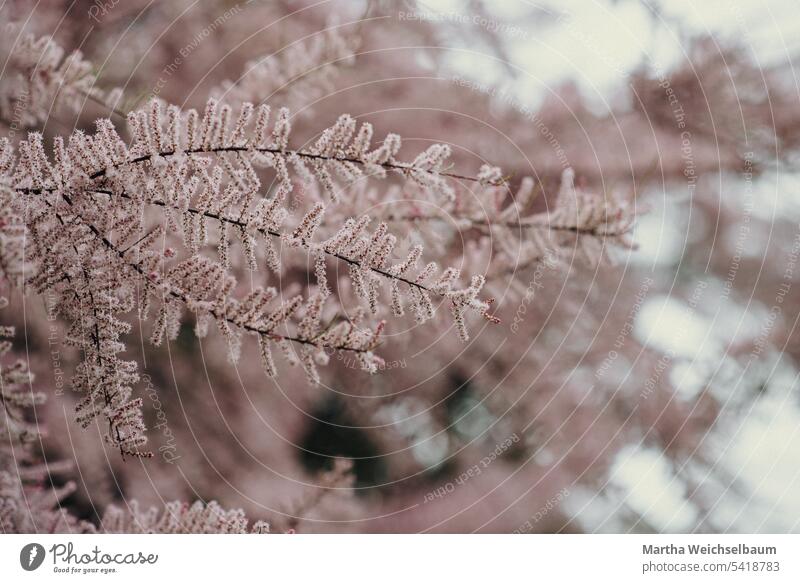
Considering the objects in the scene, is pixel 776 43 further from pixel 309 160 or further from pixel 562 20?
pixel 309 160

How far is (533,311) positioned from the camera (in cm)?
72

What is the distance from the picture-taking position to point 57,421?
631 mm

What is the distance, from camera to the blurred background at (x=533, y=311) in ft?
2.06

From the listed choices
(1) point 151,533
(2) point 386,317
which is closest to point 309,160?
(2) point 386,317

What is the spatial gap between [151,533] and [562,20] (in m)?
0.68

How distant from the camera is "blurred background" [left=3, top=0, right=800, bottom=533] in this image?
24.7 inches
